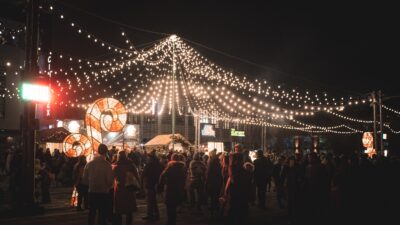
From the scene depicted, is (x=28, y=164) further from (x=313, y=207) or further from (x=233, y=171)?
(x=313, y=207)

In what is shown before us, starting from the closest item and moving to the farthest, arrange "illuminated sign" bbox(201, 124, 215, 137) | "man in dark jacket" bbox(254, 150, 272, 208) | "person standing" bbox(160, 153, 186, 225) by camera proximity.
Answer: "person standing" bbox(160, 153, 186, 225)
"man in dark jacket" bbox(254, 150, 272, 208)
"illuminated sign" bbox(201, 124, 215, 137)

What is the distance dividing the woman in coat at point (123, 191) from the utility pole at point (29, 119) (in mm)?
4345

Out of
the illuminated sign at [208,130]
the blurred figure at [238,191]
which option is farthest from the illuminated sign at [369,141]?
the blurred figure at [238,191]

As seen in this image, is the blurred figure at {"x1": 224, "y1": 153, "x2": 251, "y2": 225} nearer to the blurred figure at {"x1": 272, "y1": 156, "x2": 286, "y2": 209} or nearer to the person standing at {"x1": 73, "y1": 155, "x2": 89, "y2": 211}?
the blurred figure at {"x1": 272, "y1": 156, "x2": 286, "y2": 209}

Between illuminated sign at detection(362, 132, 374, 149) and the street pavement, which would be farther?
illuminated sign at detection(362, 132, 374, 149)

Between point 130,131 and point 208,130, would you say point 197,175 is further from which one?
point 130,131

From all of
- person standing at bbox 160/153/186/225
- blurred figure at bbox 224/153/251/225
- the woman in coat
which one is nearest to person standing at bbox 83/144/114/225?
the woman in coat

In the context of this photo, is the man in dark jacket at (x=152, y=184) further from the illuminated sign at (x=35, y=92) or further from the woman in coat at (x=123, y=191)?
the illuminated sign at (x=35, y=92)

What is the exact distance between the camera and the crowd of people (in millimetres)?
9102

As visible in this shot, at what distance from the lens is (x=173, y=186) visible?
9.56 meters

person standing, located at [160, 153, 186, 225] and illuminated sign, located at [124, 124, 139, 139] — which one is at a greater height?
illuminated sign, located at [124, 124, 139, 139]

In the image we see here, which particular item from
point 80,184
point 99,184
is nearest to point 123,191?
point 99,184

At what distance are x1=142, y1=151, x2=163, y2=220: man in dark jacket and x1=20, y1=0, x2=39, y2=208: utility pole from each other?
10.9 feet

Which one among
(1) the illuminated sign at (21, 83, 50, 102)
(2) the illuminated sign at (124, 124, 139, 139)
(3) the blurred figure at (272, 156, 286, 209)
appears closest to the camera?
(1) the illuminated sign at (21, 83, 50, 102)
